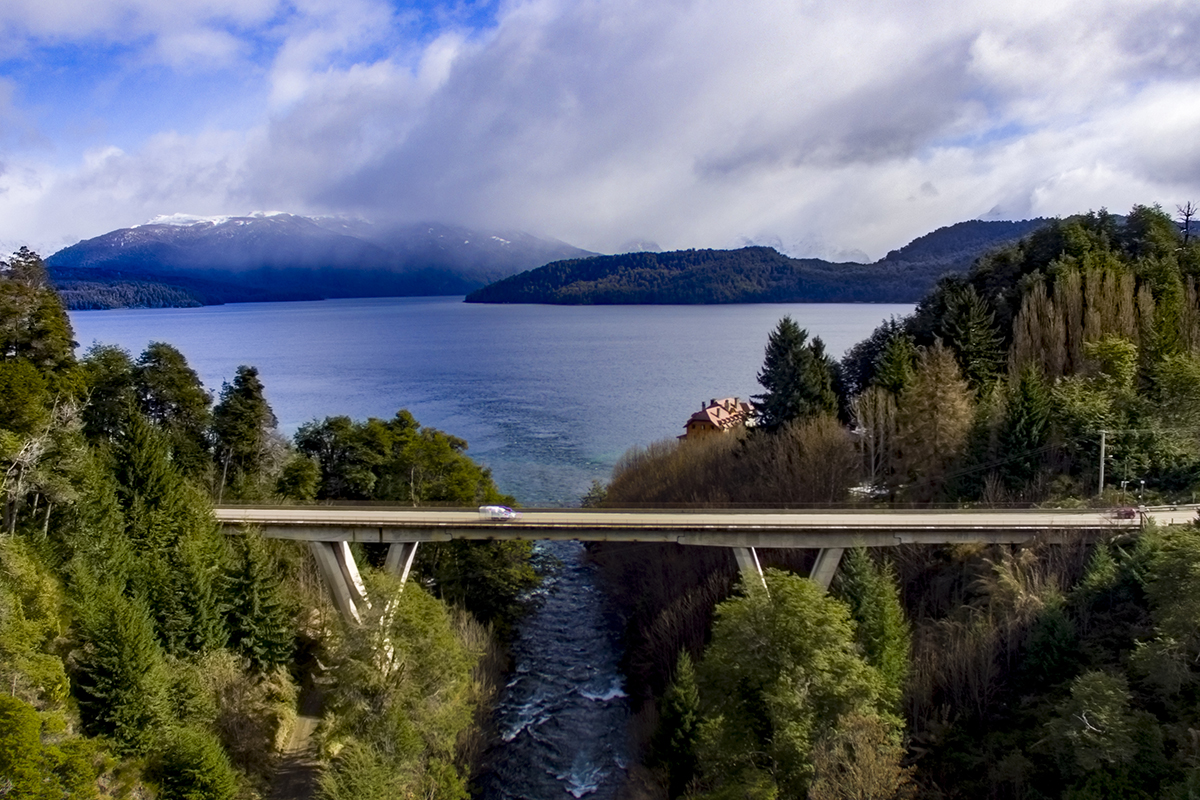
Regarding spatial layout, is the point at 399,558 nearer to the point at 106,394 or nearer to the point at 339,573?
the point at 339,573

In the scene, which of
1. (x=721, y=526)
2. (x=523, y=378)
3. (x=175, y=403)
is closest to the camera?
(x=721, y=526)

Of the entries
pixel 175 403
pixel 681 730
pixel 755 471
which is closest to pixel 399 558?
pixel 681 730

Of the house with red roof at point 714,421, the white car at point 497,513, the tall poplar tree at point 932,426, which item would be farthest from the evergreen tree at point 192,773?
the house with red roof at point 714,421

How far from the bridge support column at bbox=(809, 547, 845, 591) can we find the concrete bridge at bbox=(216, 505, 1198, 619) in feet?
0.13

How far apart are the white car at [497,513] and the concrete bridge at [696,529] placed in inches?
12.0

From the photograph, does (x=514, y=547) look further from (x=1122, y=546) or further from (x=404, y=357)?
(x=404, y=357)

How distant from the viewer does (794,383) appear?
4278 centimetres

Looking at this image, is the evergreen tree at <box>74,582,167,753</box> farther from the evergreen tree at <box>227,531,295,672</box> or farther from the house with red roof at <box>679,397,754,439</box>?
the house with red roof at <box>679,397,754,439</box>

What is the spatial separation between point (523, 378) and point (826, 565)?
81514mm

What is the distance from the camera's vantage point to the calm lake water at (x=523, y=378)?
70.8 m

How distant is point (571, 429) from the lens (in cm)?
7744

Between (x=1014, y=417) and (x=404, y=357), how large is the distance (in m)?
113

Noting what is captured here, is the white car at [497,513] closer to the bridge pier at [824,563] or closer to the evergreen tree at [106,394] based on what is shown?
the bridge pier at [824,563]

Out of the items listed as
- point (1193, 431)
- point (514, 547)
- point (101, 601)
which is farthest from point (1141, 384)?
point (101, 601)
